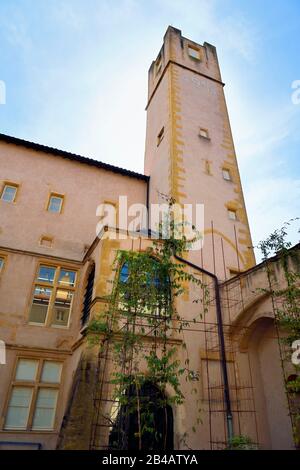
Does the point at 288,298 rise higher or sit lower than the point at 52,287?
lower

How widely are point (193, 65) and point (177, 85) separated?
8.87 feet

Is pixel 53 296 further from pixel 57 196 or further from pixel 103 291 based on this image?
pixel 57 196

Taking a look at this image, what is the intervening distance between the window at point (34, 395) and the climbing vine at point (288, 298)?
604cm

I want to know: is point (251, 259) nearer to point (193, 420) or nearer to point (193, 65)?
point (193, 420)

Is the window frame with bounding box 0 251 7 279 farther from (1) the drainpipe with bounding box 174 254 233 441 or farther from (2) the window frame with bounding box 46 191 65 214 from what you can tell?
(1) the drainpipe with bounding box 174 254 233 441

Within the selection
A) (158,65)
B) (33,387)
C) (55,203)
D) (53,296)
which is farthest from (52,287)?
(158,65)

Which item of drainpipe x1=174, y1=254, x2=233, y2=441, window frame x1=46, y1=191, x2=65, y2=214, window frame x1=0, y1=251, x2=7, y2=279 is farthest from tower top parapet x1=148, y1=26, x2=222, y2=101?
window frame x1=0, y1=251, x2=7, y2=279

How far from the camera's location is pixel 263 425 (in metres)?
8.49

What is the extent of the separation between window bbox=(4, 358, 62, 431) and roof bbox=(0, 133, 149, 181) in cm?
782

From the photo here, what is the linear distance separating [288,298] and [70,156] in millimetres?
9917

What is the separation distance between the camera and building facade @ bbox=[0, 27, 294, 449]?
7969mm

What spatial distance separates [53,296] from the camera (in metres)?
10.2
